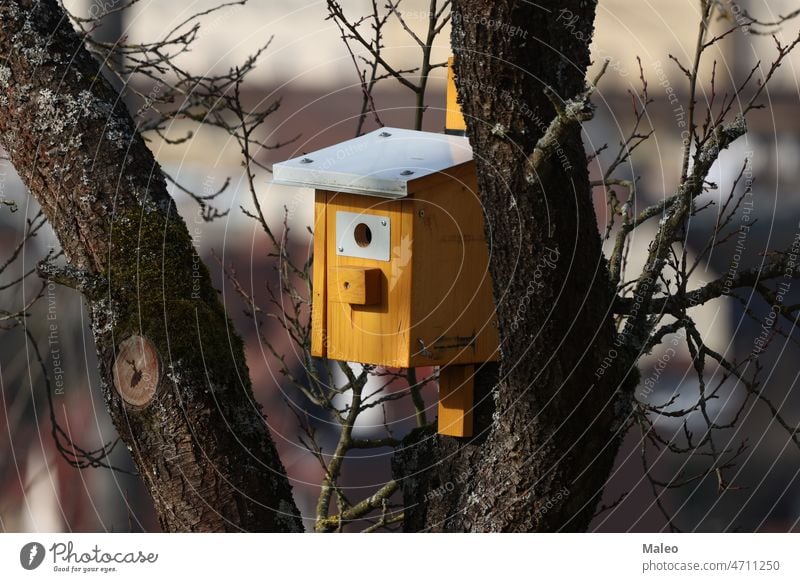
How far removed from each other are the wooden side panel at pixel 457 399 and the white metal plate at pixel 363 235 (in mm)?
363

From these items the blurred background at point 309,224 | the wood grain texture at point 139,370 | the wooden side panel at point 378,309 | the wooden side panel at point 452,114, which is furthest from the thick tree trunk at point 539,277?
the blurred background at point 309,224

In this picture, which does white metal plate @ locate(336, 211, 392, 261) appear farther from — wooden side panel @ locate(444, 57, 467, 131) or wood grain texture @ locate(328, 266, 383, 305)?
wooden side panel @ locate(444, 57, 467, 131)

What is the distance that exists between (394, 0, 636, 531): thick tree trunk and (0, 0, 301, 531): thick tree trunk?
0.65 metres

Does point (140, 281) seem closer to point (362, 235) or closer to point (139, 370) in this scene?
point (139, 370)

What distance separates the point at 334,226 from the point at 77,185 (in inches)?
26.6

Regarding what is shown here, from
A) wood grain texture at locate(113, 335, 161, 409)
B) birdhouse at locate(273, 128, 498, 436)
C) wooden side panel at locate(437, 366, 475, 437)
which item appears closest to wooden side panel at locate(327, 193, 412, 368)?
birdhouse at locate(273, 128, 498, 436)

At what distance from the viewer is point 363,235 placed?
9.73ft

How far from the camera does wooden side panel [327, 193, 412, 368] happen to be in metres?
2.88

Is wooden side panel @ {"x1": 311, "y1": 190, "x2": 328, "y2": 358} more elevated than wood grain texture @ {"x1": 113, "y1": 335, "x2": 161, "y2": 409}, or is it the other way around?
wooden side panel @ {"x1": 311, "y1": 190, "x2": 328, "y2": 358}

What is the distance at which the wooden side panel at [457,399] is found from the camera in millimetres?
3014

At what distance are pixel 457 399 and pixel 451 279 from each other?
1.08 feet

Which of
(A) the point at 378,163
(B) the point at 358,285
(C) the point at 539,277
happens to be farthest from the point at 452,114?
(C) the point at 539,277

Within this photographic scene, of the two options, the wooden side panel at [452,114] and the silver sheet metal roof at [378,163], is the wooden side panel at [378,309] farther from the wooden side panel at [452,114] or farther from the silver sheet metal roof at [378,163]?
the wooden side panel at [452,114]
